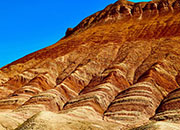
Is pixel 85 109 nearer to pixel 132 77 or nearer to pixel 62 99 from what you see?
pixel 62 99

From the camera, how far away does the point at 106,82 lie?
140ft

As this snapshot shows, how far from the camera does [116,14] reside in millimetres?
89250

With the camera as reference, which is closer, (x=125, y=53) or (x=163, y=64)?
(x=163, y=64)

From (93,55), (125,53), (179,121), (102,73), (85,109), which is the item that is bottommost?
(179,121)

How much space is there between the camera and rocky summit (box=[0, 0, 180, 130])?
92.5 ft

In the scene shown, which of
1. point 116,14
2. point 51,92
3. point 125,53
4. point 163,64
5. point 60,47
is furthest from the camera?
point 116,14

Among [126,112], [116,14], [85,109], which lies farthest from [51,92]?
[116,14]

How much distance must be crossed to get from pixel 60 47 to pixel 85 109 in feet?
129

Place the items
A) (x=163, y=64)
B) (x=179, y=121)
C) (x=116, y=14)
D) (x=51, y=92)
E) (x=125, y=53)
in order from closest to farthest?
(x=179, y=121)
(x=51, y=92)
(x=163, y=64)
(x=125, y=53)
(x=116, y=14)

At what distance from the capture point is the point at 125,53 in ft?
180

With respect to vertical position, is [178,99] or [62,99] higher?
[62,99]

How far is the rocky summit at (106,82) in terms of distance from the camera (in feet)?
92.5

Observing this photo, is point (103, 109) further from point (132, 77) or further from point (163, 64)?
point (163, 64)

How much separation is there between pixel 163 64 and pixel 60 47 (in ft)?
112
